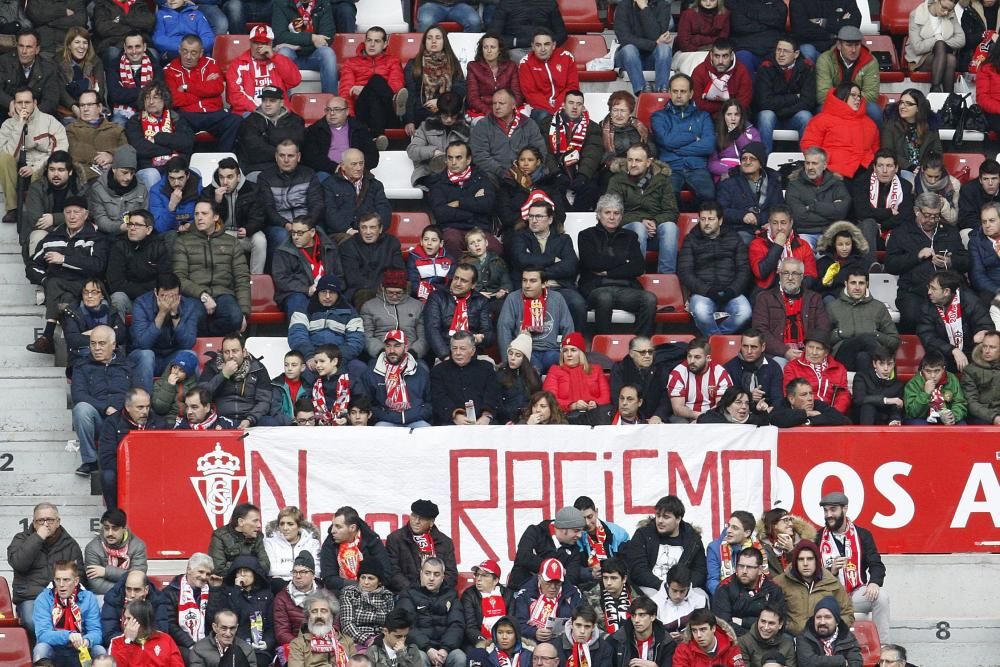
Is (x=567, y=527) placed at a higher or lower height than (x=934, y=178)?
lower

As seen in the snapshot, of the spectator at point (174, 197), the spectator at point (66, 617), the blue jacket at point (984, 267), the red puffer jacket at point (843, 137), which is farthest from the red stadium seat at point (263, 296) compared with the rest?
the blue jacket at point (984, 267)

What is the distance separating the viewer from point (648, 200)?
20000mm

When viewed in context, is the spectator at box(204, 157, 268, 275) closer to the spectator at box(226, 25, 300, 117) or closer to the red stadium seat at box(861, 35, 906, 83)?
the spectator at box(226, 25, 300, 117)

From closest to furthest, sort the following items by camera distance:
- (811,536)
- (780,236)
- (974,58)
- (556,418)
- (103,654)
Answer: (103,654)
(811,536)
(556,418)
(780,236)
(974,58)

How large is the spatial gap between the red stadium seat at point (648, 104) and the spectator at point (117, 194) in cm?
462

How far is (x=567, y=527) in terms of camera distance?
Result: 1653 cm

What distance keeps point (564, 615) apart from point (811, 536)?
6.25ft

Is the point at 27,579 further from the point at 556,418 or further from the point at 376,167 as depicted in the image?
the point at 376,167

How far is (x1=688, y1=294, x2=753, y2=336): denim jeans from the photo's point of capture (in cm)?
1934

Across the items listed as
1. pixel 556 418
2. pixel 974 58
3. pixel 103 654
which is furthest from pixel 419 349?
pixel 974 58

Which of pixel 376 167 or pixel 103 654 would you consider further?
pixel 376 167

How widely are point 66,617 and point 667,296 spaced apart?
20.1 feet

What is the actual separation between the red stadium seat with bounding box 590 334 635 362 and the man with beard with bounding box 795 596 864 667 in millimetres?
3724

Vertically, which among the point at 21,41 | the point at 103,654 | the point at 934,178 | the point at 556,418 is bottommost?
the point at 103,654
